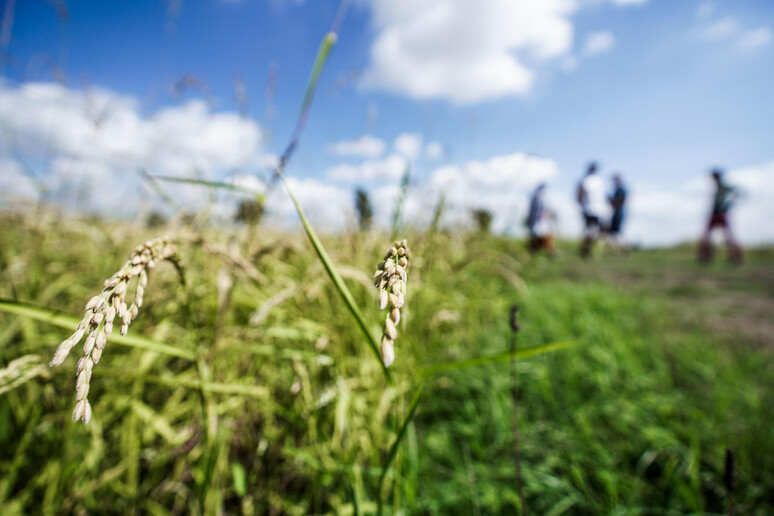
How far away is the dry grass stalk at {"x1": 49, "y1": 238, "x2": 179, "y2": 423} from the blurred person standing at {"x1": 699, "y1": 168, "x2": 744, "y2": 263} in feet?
41.0

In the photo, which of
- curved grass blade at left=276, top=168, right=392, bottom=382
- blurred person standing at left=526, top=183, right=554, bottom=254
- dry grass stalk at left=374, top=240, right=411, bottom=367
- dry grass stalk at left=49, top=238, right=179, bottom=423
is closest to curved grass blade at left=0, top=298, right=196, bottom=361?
dry grass stalk at left=49, top=238, right=179, bottom=423

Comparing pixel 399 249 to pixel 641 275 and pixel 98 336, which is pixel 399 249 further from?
pixel 641 275

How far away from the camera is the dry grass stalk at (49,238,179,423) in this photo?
1.08 feet

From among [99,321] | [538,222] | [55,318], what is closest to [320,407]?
[55,318]

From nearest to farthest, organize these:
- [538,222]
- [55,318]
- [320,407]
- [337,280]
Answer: [337,280], [55,318], [320,407], [538,222]

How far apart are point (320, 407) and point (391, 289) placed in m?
1.12

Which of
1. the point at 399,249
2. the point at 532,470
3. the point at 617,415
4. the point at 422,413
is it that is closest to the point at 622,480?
the point at 532,470

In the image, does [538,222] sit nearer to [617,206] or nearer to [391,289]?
[617,206]

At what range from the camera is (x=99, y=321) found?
1.22ft

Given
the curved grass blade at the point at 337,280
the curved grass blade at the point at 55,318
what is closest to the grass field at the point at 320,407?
the curved grass blade at the point at 55,318

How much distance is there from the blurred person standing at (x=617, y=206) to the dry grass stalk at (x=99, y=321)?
36.9 ft

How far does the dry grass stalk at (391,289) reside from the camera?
1.12 ft

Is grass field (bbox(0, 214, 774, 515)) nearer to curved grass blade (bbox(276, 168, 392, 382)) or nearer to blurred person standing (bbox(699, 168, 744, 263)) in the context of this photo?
curved grass blade (bbox(276, 168, 392, 382))

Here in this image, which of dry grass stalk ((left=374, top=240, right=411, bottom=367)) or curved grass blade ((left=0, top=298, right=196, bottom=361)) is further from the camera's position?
curved grass blade ((left=0, top=298, right=196, bottom=361))
